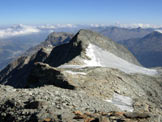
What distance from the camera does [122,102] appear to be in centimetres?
2606

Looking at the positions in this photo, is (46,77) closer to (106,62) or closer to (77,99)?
(77,99)

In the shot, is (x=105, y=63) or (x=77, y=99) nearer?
(x=77, y=99)

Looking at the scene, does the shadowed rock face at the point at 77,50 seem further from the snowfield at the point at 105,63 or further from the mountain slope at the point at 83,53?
the snowfield at the point at 105,63

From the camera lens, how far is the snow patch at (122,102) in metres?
24.2

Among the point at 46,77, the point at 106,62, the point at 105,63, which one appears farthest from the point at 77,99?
the point at 106,62

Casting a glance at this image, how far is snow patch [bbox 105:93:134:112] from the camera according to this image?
79.5ft

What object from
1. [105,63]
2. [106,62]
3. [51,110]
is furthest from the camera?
[106,62]

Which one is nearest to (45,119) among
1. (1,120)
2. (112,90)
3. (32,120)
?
(32,120)

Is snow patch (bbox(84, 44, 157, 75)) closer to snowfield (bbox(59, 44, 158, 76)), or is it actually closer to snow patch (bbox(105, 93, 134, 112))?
snowfield (bbox(59, 44, 158, 76))

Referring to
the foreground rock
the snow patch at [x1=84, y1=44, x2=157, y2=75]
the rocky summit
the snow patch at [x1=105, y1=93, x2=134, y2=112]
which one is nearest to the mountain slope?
the snow patch at [x1=84, y1=44, x2=157, y2=75]

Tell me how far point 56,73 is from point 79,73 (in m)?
4.65

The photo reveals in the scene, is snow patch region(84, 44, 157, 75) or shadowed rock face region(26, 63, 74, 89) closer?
shadowed rock face region(26, 63, 74, 89)

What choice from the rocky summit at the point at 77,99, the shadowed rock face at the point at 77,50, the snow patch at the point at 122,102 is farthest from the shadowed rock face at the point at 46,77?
the shadowed rock face at the point at 77,50

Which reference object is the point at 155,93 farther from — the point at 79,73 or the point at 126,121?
the point at 126,121
